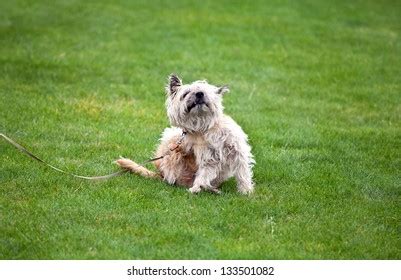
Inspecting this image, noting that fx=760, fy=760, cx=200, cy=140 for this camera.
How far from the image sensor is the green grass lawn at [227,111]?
7.19 m

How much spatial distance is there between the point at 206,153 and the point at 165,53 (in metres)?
6.96

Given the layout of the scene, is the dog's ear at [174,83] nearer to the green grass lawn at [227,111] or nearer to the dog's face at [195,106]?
the dog's face at [195,106]

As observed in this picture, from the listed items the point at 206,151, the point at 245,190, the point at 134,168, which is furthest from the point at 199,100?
the point at 134,168

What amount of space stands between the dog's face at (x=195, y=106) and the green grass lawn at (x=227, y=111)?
76 centimetres

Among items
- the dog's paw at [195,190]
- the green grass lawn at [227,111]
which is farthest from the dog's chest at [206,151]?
the green grass lawn at [227,111]

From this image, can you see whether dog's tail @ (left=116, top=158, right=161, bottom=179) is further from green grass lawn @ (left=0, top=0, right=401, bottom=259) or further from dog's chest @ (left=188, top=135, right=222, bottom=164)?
dog's chest @ (left=188, top=135, right=222, bottom=164)

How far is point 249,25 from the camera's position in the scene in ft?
57.5

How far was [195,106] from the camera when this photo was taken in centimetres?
805

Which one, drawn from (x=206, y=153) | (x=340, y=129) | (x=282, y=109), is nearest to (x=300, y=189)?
(x=206, y=153)

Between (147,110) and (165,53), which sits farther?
(165,53)

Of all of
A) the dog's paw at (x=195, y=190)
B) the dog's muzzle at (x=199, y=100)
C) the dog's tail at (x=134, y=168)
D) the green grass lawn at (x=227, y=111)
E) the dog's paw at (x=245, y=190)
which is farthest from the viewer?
the dog's tail at (x=134, y=168)

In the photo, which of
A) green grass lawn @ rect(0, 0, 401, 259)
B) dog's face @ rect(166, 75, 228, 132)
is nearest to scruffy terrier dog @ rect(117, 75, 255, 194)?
dog's face @ rect(166, 75, 228, 132)

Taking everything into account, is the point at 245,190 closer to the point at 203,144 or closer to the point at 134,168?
the point at 203,144
